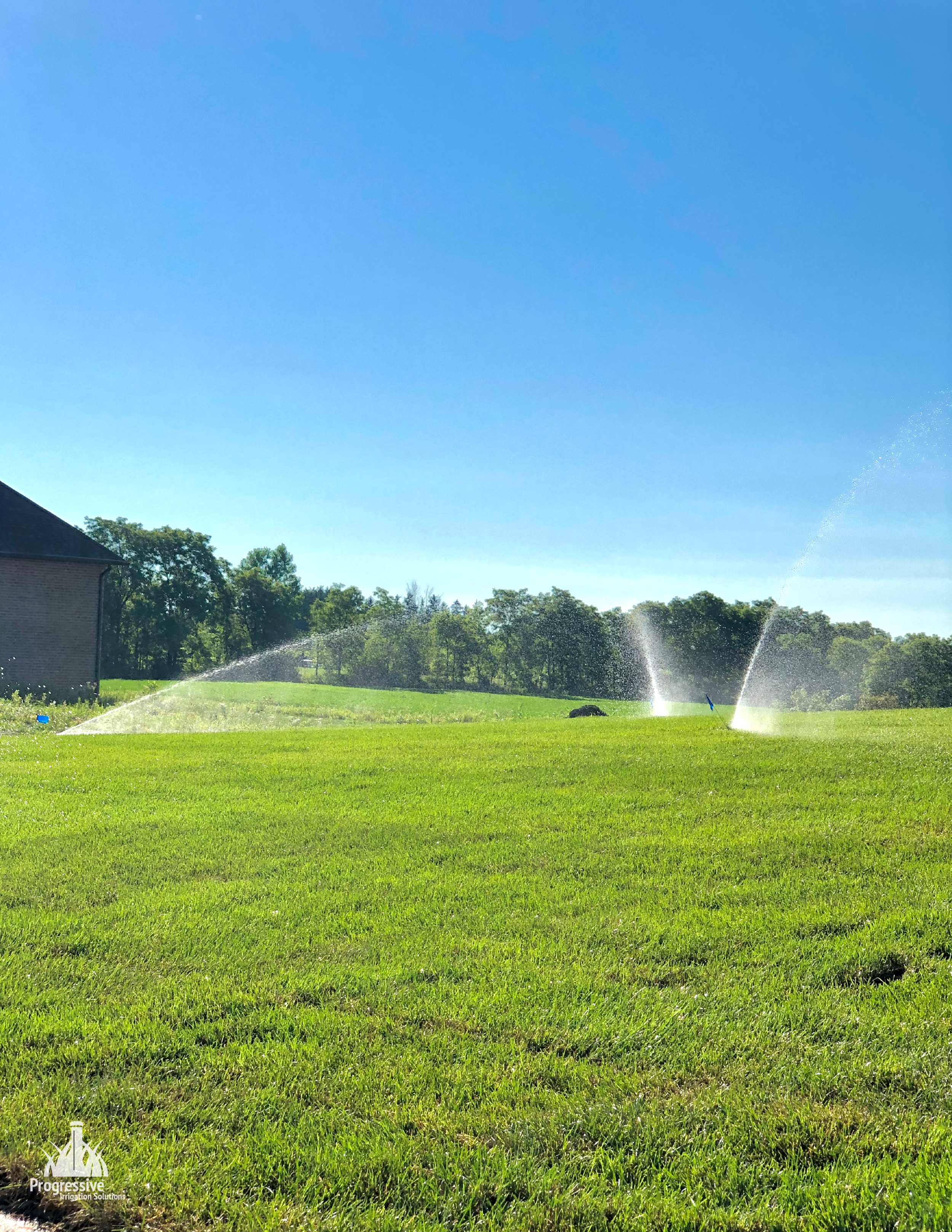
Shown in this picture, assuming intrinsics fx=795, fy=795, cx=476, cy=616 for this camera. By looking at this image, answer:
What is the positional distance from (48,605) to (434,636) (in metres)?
34.4

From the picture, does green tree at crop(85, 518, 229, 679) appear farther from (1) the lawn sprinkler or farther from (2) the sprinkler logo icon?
(2) the sprinkler logo icon

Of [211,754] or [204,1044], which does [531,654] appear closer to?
[211,754]

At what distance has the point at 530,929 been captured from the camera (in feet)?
14.1

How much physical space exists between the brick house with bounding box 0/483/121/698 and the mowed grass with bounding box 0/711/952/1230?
1927 cm

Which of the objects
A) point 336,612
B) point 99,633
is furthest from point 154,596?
point 99,633

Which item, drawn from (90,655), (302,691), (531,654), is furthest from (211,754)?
(531,654)

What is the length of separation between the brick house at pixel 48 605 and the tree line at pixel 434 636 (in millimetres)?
25774

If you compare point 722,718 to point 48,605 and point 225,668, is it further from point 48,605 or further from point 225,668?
point 225,668

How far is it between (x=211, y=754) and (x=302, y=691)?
27.7 meters

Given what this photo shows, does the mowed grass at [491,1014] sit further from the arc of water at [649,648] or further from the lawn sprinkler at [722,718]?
the arc of water at [649,648]

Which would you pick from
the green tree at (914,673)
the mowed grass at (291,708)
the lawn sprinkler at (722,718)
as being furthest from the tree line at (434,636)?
the lawn sprinkler at (722,718)

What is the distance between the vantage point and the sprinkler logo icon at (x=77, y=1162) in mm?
2436

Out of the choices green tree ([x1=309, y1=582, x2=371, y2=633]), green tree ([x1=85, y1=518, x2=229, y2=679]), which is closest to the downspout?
green tree ([x1=85, y1=518, x2=229, y2=679])

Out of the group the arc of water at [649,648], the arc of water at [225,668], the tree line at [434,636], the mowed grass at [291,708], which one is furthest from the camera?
the arc of water at [649,648]
